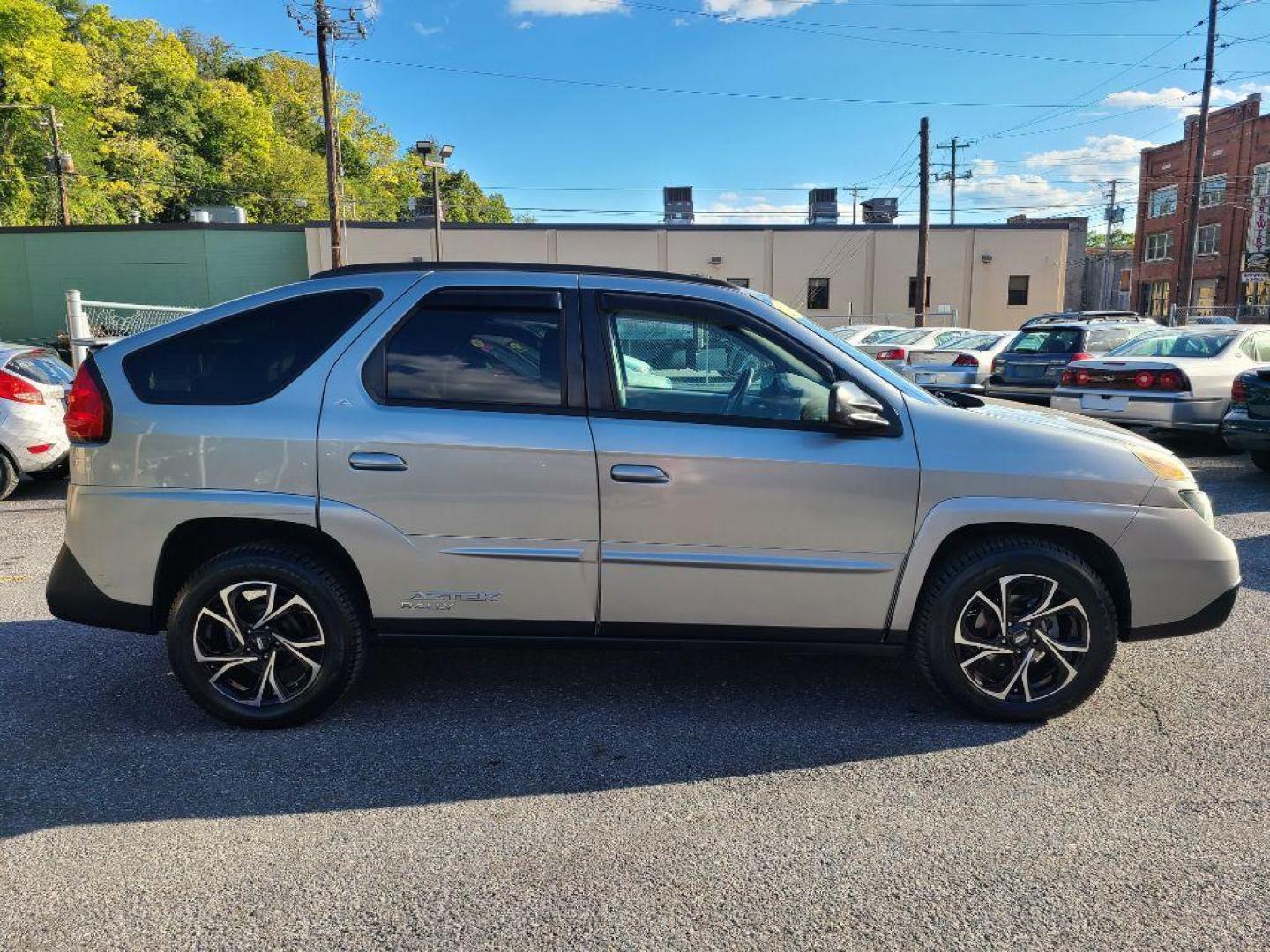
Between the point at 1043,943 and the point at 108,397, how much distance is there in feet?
12.1

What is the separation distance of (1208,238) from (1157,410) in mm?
46139

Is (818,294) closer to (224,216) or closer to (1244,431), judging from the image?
(224,216)

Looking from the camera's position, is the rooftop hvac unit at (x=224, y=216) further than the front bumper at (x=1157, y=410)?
Yes

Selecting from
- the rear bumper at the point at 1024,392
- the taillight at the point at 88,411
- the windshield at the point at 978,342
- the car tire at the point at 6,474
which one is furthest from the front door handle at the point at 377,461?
the windshield at the point at 978,342

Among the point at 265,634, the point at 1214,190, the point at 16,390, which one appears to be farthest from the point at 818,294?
the point at 265,634

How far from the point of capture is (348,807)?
9.93 feet

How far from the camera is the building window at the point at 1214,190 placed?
4607cm

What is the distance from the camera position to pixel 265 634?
11.5 ft

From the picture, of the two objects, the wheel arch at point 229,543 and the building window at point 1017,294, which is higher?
the building window at point 1017,294

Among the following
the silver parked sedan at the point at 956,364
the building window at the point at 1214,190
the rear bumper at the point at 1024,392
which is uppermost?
the building window at the point at 1214,190

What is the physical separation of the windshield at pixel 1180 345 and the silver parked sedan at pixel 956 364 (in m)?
3.38

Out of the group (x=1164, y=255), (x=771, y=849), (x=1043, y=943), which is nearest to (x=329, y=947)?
(x=771, y=849)

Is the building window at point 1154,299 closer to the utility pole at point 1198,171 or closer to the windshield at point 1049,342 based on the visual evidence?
the utility pole at point 1198,171

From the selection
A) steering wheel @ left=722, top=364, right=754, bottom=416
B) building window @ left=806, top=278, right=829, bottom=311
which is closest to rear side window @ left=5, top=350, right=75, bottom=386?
steering wheel @ left=722, top=364, right=754, bottom=416
